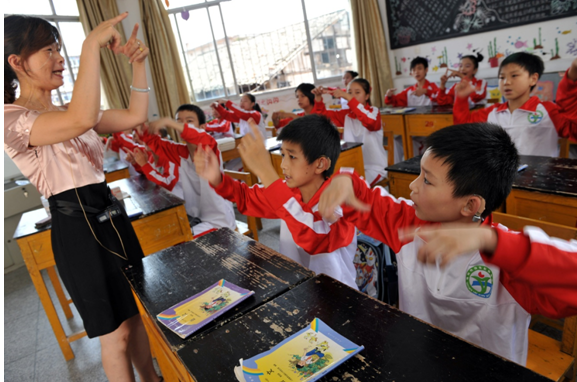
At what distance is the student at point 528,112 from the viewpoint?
2291 mm

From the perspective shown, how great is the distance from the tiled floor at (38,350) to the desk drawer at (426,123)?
3.22m

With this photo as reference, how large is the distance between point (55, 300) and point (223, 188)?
206 cm

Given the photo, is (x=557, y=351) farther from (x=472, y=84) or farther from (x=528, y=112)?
(x=472, y=84)

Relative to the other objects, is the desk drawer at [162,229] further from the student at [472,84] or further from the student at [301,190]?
the student at [472,84]

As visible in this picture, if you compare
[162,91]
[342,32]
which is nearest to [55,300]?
[162,91]

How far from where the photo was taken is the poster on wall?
14.0 ft

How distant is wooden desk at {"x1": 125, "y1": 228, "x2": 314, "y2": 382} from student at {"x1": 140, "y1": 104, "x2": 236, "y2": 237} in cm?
91

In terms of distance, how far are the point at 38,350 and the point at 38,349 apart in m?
0.01

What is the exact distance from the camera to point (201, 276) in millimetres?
1107

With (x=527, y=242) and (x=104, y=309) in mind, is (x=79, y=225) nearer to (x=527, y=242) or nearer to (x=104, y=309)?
(x=104, y=309)

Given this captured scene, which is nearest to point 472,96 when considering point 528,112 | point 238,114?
point 528,112

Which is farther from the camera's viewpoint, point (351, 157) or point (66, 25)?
point (66, 25)

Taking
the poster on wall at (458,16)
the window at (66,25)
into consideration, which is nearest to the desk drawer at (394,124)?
the poster on wall at (458,16)

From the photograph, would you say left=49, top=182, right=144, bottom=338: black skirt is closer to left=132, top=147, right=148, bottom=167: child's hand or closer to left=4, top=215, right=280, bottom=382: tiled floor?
left=4, top=215, right=280, bottom=382: tiled floor
